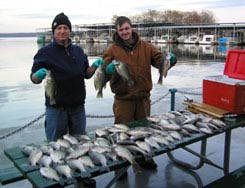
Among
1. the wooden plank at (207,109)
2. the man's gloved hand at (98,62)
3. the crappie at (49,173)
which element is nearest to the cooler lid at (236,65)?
the wooden plank at (207,109)

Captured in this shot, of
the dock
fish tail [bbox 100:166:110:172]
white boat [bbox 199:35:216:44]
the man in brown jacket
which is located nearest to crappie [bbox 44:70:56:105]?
the man in brown jacket

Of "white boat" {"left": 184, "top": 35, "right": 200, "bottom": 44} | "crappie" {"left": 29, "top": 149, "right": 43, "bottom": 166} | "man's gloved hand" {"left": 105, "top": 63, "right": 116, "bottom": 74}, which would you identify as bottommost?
"white boat" {"left": 184, "top": 35, "right": 200, "bottom": 44}

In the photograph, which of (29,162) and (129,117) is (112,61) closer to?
(129,117)

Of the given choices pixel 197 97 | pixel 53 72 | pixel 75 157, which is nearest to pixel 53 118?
pixel 53 72

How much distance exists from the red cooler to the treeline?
124162 mm

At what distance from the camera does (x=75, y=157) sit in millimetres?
2969

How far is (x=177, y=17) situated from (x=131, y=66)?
129 meters

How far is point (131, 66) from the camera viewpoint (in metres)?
4.59

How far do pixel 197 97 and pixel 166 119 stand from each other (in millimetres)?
6817

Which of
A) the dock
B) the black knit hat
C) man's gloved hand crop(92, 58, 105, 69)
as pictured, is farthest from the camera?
the dock

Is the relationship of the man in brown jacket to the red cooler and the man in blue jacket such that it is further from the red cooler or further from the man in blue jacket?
the red cooler

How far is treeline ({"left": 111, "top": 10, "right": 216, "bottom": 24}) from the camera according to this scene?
128 meters

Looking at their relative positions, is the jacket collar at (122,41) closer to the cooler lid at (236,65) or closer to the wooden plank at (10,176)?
the cooler lid at (236,65)

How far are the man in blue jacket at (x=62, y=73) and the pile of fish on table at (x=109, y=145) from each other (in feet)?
2.31
